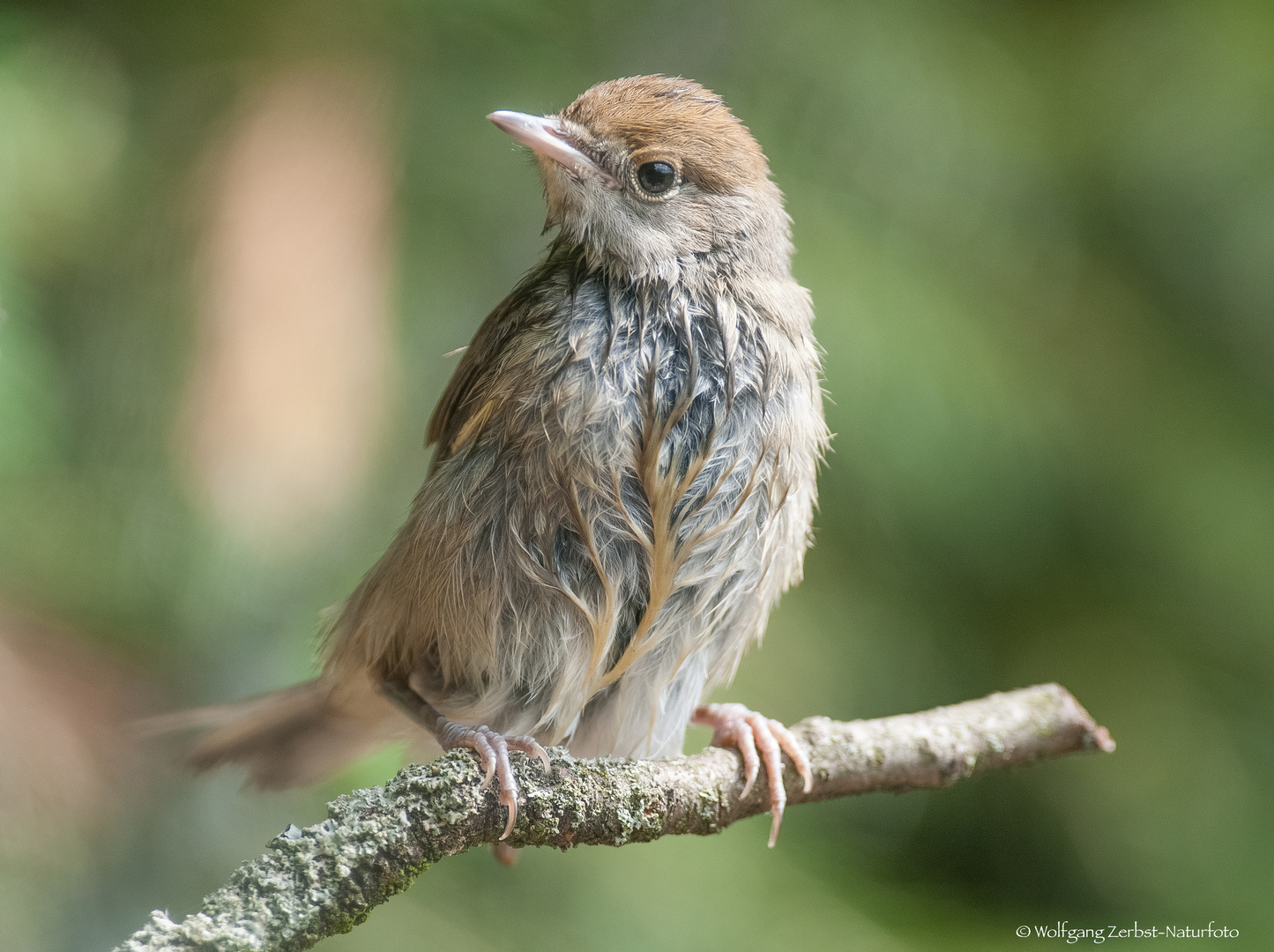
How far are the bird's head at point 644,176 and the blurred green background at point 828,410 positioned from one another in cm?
96

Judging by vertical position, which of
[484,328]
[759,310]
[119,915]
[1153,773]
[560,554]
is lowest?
[119,915]

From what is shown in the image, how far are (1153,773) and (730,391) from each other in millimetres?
2232

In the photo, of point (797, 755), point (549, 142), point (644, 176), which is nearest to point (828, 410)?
point (797, 755)

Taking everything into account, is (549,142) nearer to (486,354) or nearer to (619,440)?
(486,354)

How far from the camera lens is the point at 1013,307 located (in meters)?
3.10

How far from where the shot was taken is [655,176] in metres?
1.57

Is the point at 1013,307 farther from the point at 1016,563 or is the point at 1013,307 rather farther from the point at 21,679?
the point at 21,679

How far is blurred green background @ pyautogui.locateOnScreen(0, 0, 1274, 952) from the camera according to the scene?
2178 millimetres

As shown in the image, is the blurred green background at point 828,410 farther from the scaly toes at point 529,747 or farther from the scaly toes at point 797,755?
the scaly toes at point 529,747

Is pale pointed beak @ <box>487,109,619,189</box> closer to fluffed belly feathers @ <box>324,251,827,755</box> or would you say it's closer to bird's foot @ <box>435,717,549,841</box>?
fluffed belly feathers @ <box>324,251,827,755</box>

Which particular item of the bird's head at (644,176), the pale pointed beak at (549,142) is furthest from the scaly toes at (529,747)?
the pale pointed beak at (549,142)

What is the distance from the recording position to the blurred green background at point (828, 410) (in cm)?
218

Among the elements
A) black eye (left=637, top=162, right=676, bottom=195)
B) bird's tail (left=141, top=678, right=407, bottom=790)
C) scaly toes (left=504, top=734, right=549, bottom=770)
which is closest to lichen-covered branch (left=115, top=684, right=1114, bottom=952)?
scaly toes (left=504, top=734, right=549, bottom=770)

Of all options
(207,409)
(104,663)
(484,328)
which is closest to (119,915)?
(104,663)
